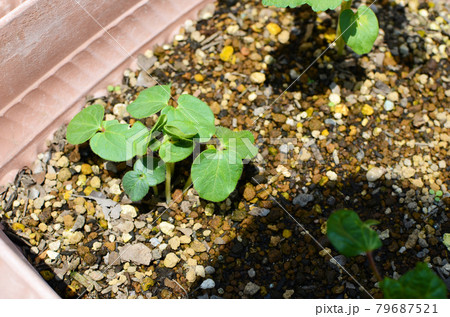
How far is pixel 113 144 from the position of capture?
1394 millimetres

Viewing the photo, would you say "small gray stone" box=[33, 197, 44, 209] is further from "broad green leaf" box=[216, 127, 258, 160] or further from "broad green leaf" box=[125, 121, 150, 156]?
"broad green leaf" box=[216, 127, 258, 160]

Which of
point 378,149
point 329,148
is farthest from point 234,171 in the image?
point 378,149

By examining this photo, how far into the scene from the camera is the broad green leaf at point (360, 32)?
1.57 m

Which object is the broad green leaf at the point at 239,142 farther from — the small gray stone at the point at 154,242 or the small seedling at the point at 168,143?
the small gray stone at the point at 154,242

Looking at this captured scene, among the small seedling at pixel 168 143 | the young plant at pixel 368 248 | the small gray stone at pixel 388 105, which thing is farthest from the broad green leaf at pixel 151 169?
the small gray stone at pixel 388 105

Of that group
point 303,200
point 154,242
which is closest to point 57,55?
point 154,242

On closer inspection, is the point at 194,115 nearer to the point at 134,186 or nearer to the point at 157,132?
the point at 157,132

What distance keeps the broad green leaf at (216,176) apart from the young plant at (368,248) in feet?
1.16

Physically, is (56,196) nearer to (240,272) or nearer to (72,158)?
(72,158)

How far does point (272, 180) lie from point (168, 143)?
0.40 m

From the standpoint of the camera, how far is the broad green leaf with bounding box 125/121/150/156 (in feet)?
4.46

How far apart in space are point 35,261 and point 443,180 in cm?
132

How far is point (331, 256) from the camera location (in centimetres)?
145

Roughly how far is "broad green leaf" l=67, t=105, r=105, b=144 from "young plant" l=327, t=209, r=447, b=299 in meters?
0.77
